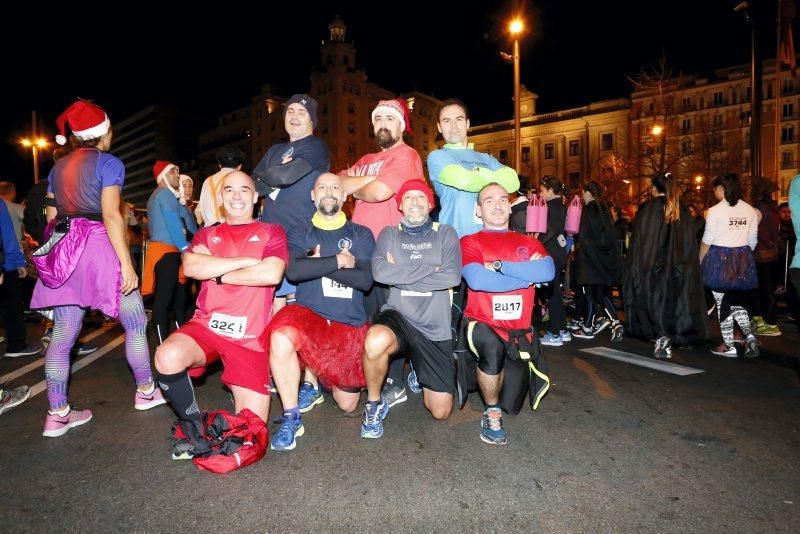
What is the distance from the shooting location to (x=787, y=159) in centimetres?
5128

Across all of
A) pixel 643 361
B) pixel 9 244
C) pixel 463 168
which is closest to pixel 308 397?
pixel 463 168

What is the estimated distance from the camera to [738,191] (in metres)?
5.75

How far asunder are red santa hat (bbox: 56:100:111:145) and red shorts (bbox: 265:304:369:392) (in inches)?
78.2

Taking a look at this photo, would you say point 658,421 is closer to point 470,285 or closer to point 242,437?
point 470,285

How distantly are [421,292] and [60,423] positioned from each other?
2730 mm

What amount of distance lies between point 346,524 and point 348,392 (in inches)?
53.9

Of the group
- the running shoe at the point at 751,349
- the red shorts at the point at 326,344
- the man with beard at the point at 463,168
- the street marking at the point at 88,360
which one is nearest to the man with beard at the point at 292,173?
the red shorts at the point at 326,344

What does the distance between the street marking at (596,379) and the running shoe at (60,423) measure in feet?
13.7

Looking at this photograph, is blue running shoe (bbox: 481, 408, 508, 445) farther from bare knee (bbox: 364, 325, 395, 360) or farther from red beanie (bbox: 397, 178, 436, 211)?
red beanie (bbox: 397, 178, 436, 211)

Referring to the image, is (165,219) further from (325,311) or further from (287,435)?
(287,435)

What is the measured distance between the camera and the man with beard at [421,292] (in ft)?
11.5

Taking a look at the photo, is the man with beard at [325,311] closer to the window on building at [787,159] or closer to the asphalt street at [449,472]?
the asphalt street at [449,472]

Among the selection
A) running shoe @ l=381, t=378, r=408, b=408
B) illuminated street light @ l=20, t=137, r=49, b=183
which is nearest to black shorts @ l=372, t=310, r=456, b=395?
running shoe @ l=381, t=378, r=408, b=408

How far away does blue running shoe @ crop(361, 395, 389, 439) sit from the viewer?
3330 mm
